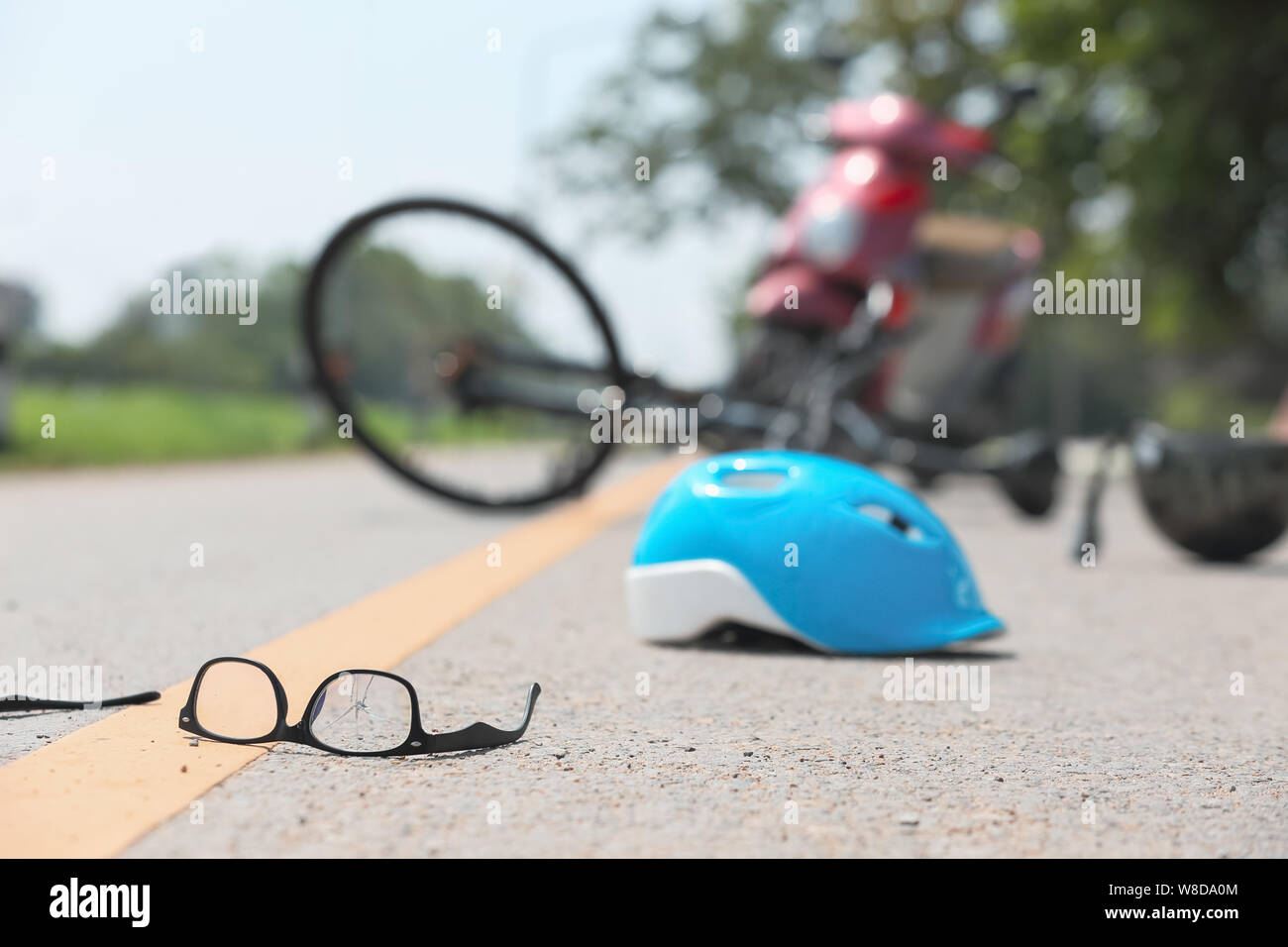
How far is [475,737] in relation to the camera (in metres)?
2.53

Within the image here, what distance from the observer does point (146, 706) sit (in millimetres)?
2895

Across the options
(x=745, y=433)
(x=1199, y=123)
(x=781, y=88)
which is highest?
(x=781, y=88)

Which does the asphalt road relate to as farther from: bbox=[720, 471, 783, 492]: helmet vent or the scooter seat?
the scooter seat

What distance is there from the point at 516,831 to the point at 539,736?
66 centimetres

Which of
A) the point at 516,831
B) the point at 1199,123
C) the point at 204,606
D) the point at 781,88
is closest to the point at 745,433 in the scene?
the point at 204,606

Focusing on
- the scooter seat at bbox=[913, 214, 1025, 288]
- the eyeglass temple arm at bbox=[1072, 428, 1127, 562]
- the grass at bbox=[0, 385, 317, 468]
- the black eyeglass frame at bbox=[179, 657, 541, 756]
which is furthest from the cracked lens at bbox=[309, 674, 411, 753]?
the grass at bbox=[0, 385, 317, 468]

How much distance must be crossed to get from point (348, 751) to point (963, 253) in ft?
22.4

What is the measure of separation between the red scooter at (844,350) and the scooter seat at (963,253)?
0.01 metres

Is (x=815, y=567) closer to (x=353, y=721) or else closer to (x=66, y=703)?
(x=353, y=721)

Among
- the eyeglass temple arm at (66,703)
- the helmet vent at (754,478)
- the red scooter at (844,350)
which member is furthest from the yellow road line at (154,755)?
the red scooter at (844,350)

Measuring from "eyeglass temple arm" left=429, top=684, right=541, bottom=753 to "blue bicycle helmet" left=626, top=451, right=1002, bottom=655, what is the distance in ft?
3.95

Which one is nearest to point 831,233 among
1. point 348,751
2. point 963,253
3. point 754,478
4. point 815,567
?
point 963,253

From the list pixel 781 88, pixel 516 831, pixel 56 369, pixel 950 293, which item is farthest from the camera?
pixel 56 369
